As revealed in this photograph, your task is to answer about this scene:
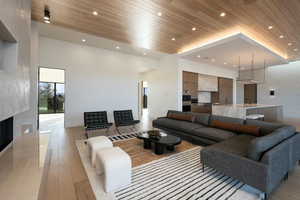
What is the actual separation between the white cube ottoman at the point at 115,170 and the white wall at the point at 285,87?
9936mm

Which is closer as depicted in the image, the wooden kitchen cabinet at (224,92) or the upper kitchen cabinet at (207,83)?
the upper kitchen cabinet at (207,83)

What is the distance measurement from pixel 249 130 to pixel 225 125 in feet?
1.73

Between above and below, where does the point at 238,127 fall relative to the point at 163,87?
below

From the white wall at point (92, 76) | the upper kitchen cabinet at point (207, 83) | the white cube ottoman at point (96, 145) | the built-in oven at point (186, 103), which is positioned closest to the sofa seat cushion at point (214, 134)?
the white cube ottoman at point (96, 145)

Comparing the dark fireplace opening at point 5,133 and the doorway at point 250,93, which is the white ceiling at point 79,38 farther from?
the doorway at point 250,93

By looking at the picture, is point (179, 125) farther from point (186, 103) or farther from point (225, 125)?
point (186, 103)

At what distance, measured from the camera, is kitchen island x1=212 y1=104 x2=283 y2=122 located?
4966 millimetres

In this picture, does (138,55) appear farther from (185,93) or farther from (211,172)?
(211,172)

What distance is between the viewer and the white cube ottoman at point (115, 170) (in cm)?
191

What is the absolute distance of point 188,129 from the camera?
3.78 m

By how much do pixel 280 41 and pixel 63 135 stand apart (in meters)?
8.51

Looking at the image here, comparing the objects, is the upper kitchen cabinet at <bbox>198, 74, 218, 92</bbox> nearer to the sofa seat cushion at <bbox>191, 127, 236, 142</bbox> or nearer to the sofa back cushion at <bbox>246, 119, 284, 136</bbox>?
the sofa seat cushion at <bbox>191, 127, 236, 142</bbox>

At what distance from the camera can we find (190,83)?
7.27 metres

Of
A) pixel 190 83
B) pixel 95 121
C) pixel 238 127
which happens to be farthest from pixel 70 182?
pixel 190 83
